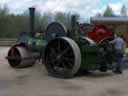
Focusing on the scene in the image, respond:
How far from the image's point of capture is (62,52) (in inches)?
436

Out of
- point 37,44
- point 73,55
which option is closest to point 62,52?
point 73,55

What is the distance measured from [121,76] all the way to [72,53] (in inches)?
68.0

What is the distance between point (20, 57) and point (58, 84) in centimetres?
339

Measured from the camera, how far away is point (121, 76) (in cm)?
1105

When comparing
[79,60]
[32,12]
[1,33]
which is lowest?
[1,33]

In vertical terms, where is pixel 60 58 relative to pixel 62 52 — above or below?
below

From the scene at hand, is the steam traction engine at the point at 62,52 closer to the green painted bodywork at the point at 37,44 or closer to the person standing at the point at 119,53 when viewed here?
the green painted bodywork at the point at 37,44

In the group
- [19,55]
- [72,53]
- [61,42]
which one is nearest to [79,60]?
[72,53]

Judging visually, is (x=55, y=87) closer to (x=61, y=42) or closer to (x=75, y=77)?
(x=75, y=77)

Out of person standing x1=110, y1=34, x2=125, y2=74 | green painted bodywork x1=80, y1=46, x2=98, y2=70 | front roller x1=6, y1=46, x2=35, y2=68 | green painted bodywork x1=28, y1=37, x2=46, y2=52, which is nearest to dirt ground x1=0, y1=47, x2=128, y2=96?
person standing x1=110, y1=34, x2=125, y2=74

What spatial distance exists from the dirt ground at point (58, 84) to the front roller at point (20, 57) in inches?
25.2

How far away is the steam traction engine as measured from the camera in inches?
424

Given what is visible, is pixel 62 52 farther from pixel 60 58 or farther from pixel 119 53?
pixel 119 53

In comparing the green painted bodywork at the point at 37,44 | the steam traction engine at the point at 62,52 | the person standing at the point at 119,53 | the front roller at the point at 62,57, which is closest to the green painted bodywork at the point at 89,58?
the steam traction engine at the point at 62,52
